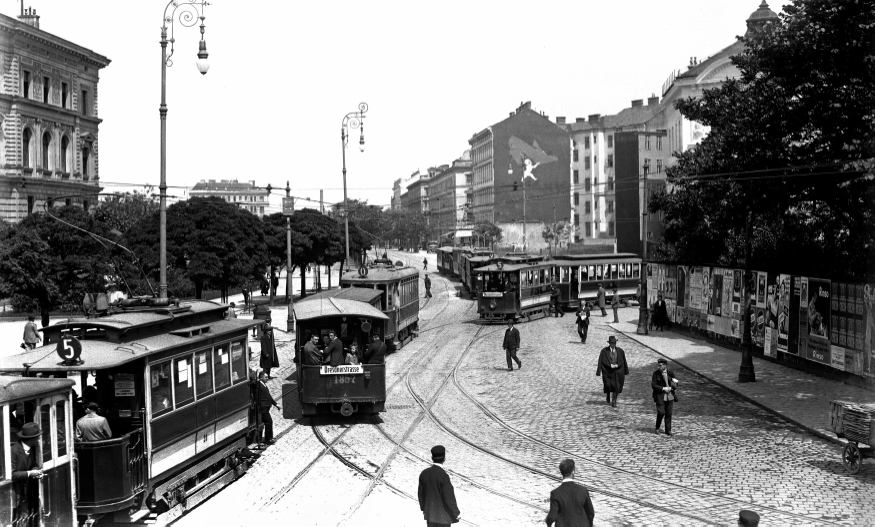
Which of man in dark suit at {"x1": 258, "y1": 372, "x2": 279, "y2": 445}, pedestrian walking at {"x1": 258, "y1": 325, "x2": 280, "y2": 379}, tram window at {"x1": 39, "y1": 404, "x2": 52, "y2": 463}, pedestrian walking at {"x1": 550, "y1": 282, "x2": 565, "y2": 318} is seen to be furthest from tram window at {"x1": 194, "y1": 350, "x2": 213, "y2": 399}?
pedestrian walking at {"x1": 550, "y1": 282, "x2": 565, "y2": 318}

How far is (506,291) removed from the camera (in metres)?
40.8

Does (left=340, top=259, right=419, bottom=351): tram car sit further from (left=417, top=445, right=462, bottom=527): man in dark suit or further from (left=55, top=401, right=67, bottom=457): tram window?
(left=417, top=445, right=462, bottom=527): man in dark suit

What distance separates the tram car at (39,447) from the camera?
29.2ft

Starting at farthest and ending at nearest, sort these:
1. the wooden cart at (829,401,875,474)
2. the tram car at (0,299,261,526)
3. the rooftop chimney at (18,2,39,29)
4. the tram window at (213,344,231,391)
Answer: the rooftop chimney at (18,2,39,29), the tram window at (213,344,231,391), the wooden cart at (829,401,875,474), the tram car at (0,299,261,526)

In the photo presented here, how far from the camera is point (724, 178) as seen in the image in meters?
24.5

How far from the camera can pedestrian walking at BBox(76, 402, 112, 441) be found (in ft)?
34.0

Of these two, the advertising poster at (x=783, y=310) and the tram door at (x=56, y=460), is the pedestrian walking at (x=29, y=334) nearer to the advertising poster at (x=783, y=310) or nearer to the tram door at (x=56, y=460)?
the tram door at (x=56, y=460)

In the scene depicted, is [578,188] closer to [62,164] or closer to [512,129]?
[512,129]

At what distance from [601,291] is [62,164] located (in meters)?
43.5

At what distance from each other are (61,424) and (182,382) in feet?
8.68

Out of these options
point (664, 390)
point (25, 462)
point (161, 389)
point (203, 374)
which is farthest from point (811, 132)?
point (25, 462)

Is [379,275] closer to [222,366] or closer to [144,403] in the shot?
[222,366]

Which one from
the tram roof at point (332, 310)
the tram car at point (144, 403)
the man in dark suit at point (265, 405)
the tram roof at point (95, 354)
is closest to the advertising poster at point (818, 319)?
the tram roof at point (332, 310)

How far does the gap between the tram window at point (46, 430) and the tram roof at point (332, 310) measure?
9.42 m
